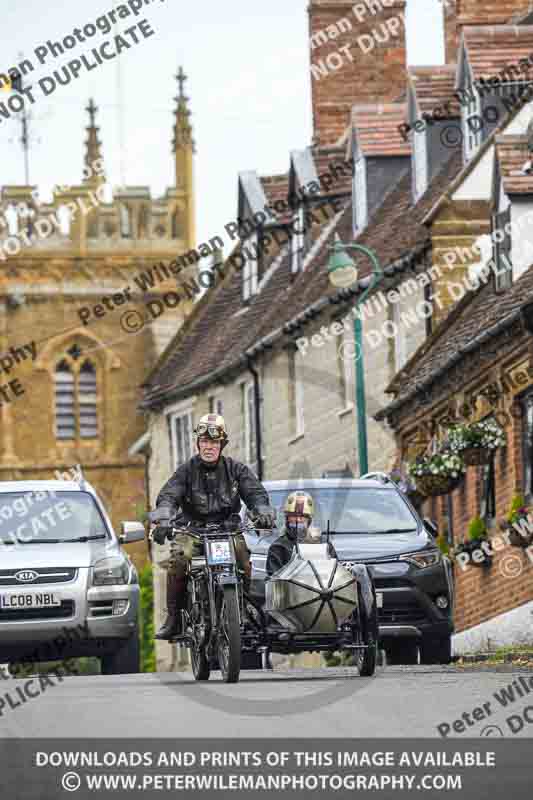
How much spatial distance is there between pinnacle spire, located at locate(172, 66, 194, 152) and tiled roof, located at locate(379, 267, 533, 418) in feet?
165

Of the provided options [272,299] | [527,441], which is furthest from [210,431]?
[272,299]

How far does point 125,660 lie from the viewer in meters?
19.5

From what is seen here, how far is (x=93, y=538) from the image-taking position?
1966 cm

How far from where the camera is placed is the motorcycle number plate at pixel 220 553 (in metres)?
14.5

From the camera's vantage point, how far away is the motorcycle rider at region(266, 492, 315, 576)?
15.3m

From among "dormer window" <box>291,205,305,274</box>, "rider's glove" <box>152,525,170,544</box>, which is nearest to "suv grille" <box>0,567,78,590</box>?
"rider's glove" <box>152,525,170,544</box>

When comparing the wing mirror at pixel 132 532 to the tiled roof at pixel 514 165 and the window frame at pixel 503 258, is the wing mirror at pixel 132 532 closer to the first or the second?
the window frame at pixel 503 258

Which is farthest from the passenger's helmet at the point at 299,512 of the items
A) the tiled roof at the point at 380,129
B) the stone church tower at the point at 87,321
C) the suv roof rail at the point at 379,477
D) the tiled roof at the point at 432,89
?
the stone church tower at the point at 87,321

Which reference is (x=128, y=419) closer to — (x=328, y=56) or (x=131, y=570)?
(x=328, y=56)

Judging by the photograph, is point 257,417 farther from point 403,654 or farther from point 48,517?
point 403,654

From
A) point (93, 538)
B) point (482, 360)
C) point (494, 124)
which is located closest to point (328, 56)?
point (494, 124)

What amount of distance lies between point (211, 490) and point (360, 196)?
27022 mm

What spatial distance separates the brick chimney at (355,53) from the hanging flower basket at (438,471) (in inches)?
802

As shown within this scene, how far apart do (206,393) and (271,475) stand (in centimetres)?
574
